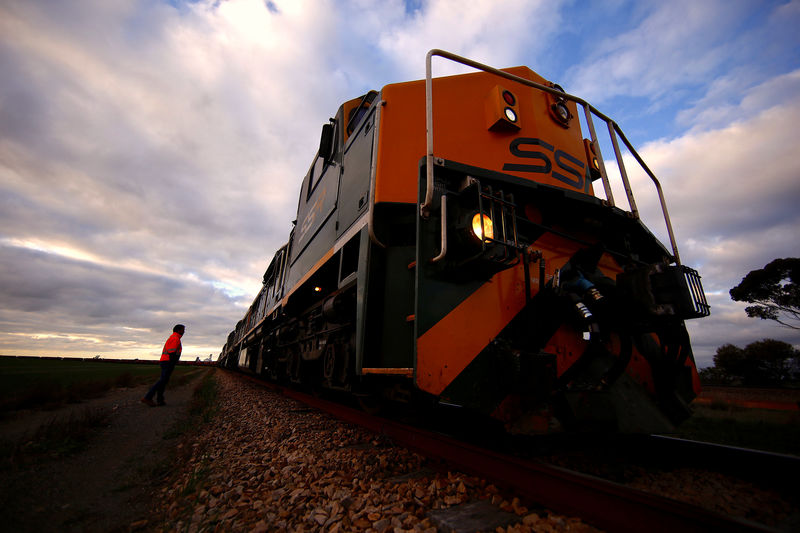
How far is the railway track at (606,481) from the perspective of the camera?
134 cm

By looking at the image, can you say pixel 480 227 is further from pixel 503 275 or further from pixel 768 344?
pixel 768 344

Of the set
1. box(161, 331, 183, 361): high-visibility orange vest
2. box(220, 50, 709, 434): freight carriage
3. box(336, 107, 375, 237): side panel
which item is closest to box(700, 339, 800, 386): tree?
box(220, 50, 709, 434): freight carriage

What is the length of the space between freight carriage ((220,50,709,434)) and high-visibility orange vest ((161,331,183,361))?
15.8 ft

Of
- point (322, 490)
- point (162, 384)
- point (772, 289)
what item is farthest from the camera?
point (772, 289)

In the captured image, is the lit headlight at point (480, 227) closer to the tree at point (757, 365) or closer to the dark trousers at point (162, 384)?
the dark trousers at point (162, 384)

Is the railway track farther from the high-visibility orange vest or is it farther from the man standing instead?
the high-visibility orange vest

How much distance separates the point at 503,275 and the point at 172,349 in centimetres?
675

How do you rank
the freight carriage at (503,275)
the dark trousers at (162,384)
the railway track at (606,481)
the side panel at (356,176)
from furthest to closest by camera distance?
the dark trousers at (162,384) → the side panel at (356,176) → the freight carriage at (503,275) → the railway track at (606,481)

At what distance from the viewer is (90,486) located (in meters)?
2.35

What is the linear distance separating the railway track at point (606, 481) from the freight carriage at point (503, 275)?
9.9 inches

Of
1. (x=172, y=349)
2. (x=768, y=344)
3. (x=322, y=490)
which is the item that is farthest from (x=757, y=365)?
(x=172, y=349)

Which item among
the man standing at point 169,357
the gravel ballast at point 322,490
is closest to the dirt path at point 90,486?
the gravel ballast at point 322,490

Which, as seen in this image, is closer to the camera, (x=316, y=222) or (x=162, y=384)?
(x=316, y=222)

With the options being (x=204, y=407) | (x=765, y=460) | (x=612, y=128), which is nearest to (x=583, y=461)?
(x=765, y=460)
